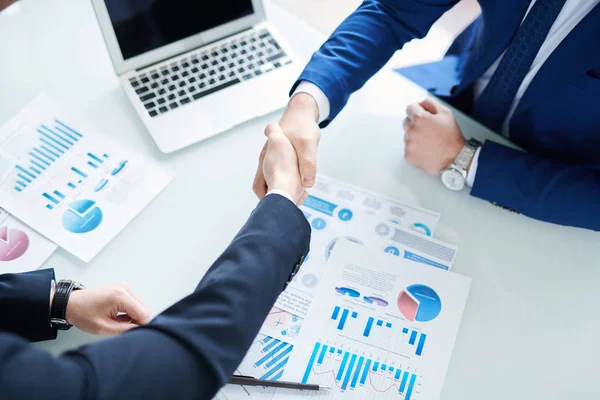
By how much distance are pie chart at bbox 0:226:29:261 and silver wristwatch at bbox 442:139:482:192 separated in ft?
2.50

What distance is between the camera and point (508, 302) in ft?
3.03

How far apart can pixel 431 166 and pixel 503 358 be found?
36 centimetres

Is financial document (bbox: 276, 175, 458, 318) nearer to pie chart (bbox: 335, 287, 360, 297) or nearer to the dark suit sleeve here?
pie chart (bbox: 335, 287, 360, 297)

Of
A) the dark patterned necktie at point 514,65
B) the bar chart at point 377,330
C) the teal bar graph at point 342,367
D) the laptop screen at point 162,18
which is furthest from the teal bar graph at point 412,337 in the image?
the laptop screen at point 162,18

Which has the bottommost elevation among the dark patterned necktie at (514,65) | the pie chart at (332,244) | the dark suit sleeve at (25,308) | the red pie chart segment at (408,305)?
the dark suit sleeve at (25,308)

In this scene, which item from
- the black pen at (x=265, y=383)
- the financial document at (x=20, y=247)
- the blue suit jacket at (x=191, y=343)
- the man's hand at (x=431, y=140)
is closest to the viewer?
the blue suit jacket at (x=191, y=343)

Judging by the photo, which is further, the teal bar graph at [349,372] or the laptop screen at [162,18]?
the laptop screen at [162,18]

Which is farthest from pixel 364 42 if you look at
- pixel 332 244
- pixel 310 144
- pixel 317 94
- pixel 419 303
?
pixel 419 303

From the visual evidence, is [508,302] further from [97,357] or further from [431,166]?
[97,357]

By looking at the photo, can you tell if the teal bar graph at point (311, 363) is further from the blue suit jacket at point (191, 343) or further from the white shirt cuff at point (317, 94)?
the white shirt cuff at point (317, 94)

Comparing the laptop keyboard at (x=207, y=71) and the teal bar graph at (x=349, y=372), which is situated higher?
the laptop keyboard at (x=207, y=71)

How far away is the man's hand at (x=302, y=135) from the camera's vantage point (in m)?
0.91

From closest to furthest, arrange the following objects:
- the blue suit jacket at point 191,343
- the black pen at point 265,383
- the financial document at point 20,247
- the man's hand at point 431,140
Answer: the blue suit jacket at point 191,343
the black pen at point 265,383
the financial document at point 20,247
the man's hand at point 431,140

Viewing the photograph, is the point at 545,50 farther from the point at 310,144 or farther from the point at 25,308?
the point at 25,308
